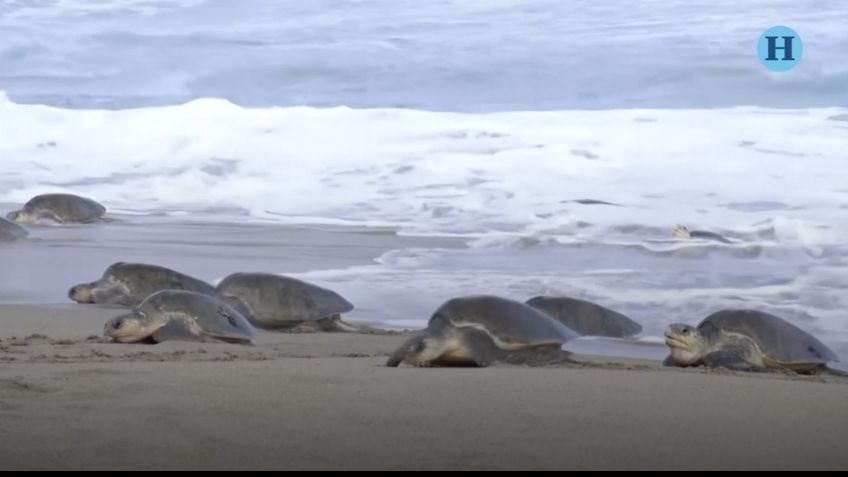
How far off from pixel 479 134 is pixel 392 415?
13438 millimetres

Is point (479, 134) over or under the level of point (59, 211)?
over

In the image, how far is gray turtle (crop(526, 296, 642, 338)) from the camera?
19.5 ft

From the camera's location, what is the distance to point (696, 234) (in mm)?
9656

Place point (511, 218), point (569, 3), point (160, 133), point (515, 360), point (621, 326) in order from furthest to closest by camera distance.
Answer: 1. point (569, 3)
2. point (160, 133)
3. point (511, 218)
4. point (621, 326)
5. point (515, 360)

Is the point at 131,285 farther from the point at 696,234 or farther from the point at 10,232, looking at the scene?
the point at 696,234

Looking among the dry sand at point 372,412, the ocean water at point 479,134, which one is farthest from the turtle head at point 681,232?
the dry sand at point 372,412

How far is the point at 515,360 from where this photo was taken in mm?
5016

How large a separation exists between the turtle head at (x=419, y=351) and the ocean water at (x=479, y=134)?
1.76 m

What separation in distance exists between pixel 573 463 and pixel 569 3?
64.8ft

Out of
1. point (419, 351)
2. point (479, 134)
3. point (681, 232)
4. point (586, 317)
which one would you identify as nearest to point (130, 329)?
point (419, 351)

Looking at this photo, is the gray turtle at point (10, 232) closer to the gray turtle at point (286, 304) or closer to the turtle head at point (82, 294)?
the turtle head at point (82, 294)

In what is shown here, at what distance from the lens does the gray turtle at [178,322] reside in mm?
5418
